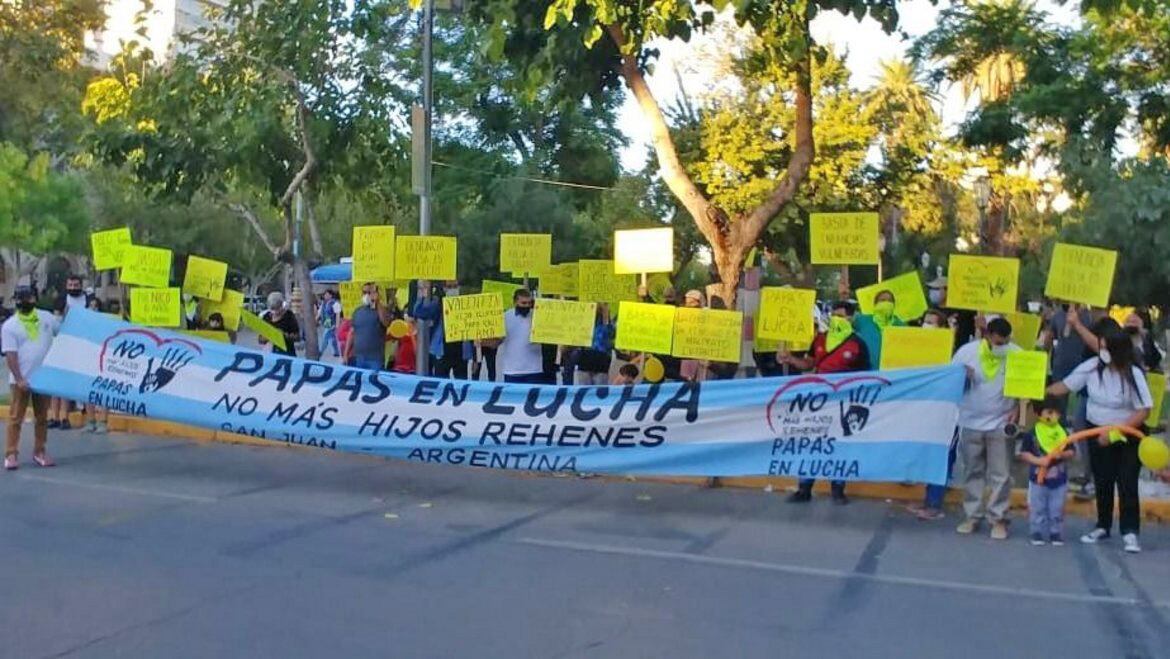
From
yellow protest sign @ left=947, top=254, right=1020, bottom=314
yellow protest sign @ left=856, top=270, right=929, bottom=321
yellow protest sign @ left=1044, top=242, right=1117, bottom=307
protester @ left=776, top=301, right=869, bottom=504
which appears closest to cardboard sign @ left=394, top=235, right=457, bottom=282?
protester @ left=776, top=301, right=869, bottom=504

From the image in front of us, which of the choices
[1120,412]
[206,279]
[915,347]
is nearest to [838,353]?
[915,347]

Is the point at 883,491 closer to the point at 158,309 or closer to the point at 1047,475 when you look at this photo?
the point at 1047,475

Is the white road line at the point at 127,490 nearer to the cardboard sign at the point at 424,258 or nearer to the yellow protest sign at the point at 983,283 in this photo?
the cardboard sign at the point at 424,258

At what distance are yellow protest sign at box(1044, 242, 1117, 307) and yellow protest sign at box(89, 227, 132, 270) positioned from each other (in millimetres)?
9120

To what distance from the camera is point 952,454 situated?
9.85 meters

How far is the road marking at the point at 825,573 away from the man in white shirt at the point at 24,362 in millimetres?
5368

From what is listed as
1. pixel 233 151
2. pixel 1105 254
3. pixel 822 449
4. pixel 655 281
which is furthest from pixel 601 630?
pixel 233 151

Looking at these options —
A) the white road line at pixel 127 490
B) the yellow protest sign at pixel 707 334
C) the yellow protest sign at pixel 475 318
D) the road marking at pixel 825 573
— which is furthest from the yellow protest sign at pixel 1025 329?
the white road line at pixel 127 490

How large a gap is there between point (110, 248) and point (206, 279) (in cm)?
103

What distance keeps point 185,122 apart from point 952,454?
9.58 meters

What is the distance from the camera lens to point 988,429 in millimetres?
9234

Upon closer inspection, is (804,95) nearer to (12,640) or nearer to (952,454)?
(952,454)

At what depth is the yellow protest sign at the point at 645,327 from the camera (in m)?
11.1

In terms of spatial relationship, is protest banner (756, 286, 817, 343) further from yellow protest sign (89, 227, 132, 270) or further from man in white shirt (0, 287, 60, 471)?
yellow protest sign (89, 227, 132, 270)
